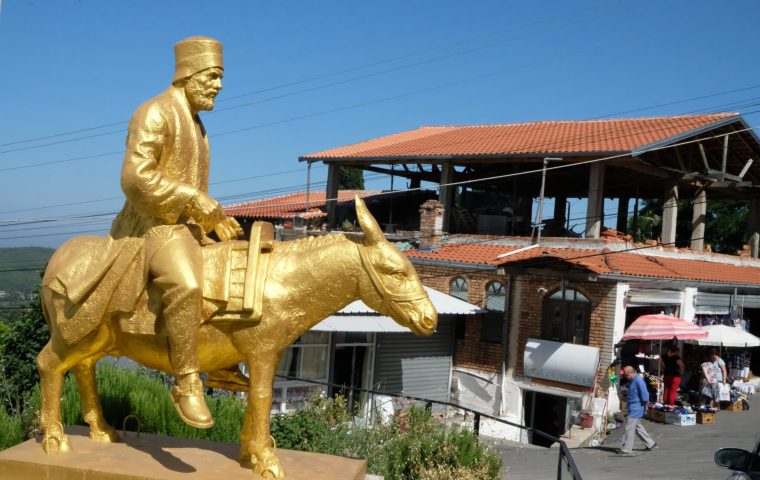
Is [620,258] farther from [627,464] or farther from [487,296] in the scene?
[627,464]

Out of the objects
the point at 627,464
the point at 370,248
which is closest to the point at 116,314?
the point at 370,248

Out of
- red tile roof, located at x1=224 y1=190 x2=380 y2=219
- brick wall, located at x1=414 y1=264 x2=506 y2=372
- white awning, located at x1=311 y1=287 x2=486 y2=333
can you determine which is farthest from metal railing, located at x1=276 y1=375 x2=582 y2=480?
red tile roof, located at x1=224 y1=190 x2=380 y2=219

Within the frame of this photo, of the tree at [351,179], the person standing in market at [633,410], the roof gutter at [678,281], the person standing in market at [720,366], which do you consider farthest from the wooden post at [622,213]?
the tree at [351,179]

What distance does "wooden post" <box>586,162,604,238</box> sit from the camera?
15727mm

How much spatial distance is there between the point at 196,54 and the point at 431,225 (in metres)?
13.3

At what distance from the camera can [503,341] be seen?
610 inches

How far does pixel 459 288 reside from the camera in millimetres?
16500

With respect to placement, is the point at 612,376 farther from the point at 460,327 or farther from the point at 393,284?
the point at 393,284

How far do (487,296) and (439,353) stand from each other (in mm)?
1685

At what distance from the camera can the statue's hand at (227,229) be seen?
478 cm

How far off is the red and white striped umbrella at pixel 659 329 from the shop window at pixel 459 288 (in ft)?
12.2

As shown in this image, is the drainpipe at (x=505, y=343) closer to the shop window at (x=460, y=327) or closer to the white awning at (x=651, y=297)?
the shop window at (x=460, y=327)

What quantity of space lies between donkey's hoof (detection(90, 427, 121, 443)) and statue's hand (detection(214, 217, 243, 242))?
5.31ft

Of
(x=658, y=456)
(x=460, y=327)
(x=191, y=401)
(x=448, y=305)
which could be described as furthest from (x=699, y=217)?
(x=191, y=401)
